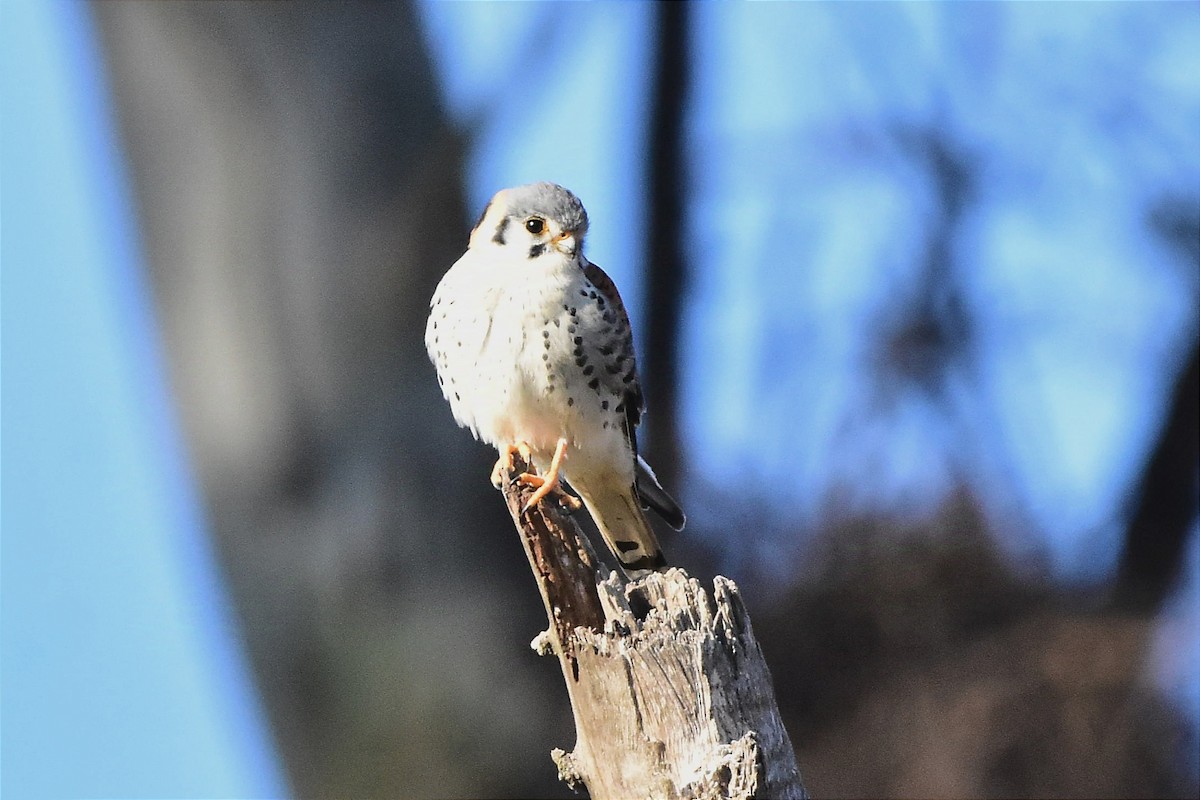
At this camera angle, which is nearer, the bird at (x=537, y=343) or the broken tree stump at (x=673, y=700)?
the broken tree stump at (x=673, y=700)

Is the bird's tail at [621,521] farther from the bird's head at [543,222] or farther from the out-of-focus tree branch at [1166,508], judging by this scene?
the out-of-focus tree branch at [1166,508]

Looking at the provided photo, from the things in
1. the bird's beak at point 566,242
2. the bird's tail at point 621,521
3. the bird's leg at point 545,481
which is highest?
the bird's beak at point 566,242

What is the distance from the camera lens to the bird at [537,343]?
366cm

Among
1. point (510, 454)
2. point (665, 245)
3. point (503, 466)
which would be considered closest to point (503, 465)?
point (503, 466)

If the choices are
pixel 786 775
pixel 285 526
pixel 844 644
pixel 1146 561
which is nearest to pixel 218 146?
pixel 285 526

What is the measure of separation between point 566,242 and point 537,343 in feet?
0.98

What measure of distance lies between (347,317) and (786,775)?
2942mm

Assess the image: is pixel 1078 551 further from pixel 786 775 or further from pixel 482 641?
pixel 786 775

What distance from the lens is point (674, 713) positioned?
99.3 inches

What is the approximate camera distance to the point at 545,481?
340 cm

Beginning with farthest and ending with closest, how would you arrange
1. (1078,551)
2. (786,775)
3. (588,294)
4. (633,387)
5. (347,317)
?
(1078,551), (347,317), (633,387), (588,294), (786,775)

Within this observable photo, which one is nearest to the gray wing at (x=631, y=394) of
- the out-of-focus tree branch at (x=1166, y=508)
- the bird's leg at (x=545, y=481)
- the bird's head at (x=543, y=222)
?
the bird's head at (x=543, y=222)

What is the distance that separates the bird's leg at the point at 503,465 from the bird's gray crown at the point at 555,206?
0.65 meters

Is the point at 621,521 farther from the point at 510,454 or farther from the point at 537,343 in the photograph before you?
the point at 537,343
